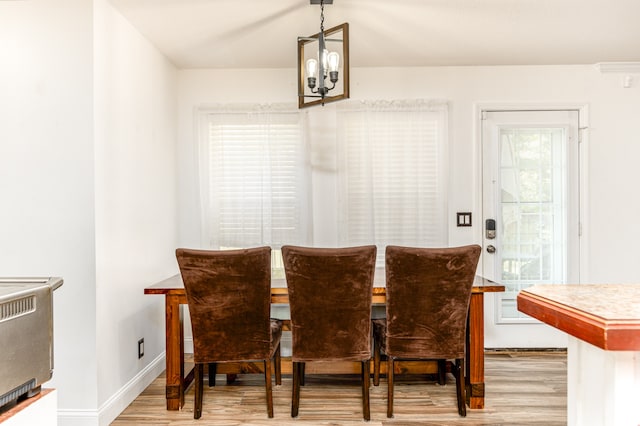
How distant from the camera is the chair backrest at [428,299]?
7.09 ft

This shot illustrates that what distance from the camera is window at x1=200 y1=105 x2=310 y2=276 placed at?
132 inches

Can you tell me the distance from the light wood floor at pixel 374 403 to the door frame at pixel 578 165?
75 centimetres

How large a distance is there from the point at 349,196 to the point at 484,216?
1143mm

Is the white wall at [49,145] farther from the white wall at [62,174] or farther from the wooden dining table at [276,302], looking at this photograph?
the wooden dining table at [276,302]

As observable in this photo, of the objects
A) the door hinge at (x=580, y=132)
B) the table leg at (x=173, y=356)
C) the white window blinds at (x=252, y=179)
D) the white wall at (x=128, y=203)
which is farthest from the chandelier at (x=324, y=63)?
the door hinge at (x=580, y=132)

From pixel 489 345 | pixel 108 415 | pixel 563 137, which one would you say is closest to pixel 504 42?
pixel 563 137

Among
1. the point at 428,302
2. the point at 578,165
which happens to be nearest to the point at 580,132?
the point at 578,165

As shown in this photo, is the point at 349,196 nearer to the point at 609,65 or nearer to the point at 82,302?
the point at 82,302

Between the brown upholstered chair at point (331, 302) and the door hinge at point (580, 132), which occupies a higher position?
the door hinge at point (580, 132)

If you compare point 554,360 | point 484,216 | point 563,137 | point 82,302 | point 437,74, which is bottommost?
point 554,360

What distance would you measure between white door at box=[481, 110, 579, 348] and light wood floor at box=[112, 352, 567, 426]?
0.44m

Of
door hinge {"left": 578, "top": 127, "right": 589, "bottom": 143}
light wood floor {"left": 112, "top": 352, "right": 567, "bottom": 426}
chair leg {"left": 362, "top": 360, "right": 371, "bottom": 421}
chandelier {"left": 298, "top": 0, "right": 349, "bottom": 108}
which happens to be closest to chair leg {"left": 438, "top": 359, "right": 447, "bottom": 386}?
light wood floor {"left": 112, "top": 352, "right": 567, "bottom": 426}

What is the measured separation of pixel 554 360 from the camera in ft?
10.4

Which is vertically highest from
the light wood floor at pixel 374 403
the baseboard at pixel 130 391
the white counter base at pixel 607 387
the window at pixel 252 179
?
the window at pixel 252 179
